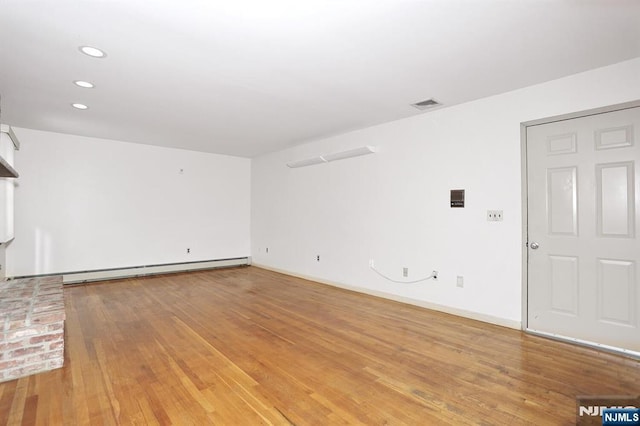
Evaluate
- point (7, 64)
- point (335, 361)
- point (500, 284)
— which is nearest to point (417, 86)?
point (500, 284)

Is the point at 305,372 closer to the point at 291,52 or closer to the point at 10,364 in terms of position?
→ the point at 10,364

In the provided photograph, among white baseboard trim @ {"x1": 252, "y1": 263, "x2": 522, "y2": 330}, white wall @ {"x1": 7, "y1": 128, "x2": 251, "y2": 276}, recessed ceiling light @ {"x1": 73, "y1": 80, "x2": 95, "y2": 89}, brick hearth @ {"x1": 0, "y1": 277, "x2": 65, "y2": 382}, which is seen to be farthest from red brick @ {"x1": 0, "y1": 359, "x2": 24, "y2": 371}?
white baseboard trim @ {"x1": 252, "y1": 263, "x2": 522, "y2": 330}

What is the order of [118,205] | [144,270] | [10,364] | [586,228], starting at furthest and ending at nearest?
[144,270] < [118,205] < [586,228] < [10,364]

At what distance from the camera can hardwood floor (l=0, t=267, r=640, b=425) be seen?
1.89m

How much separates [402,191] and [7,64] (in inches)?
173

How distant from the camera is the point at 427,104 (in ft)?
12.3

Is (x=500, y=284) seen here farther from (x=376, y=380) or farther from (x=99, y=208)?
(x=99, y=208)

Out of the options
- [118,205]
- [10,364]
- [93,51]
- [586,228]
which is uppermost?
[93,51]

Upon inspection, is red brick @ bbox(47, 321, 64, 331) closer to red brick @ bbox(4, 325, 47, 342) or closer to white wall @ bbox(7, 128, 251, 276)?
red brick @ bbox(4, 325, 47, 342)

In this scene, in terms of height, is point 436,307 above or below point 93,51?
below

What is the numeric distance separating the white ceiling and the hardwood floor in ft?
8.38

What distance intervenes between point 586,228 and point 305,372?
2937 millimetres

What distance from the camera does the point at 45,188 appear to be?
5.15 meters

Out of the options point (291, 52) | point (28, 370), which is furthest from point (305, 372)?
point (291, 52)
